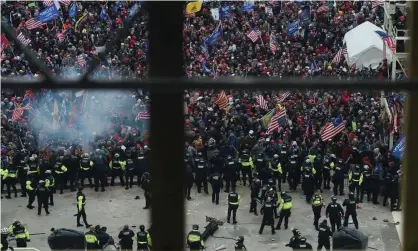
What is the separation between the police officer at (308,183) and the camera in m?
19.9

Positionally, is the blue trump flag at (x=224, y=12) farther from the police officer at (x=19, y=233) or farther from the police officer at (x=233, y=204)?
the police officer at (x=19, y=233)

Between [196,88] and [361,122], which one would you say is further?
[361,122]

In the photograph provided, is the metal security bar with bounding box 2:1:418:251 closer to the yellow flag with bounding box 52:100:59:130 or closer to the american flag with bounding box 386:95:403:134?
the american flag with bounding box 386:95:403:134

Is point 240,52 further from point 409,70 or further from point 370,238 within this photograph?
point 409,70

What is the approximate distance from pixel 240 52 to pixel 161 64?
27192 mm

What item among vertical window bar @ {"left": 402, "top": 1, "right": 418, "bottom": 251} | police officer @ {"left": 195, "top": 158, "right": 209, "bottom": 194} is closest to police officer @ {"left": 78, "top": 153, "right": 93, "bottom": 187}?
police officer @ {"left": 195, "top": 158, "right": 209, "bottom": 194}

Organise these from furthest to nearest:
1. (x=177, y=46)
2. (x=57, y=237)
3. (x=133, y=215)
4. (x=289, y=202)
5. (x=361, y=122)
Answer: (x=361, y=122), (x=133, y=215), (x=289, y=202), (x=57, y=237), (x=177, y=46)

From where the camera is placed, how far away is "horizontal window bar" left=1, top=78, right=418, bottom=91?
8.82 ft

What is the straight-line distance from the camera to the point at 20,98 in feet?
80.2

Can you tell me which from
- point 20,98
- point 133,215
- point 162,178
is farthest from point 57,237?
point 162,178

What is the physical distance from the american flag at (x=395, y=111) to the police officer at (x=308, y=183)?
275 centimetres

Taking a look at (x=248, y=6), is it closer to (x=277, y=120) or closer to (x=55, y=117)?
(x=277, y=120)

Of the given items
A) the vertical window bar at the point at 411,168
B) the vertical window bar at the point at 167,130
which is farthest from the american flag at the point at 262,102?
the vertical window bar at the point at 167,130

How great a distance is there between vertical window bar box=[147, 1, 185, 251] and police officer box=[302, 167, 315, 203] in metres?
17.3
